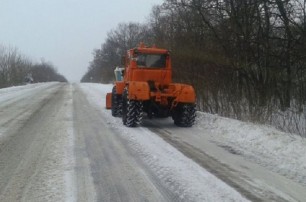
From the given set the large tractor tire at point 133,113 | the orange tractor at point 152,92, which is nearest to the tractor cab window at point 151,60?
the orange tractor at point 152,92

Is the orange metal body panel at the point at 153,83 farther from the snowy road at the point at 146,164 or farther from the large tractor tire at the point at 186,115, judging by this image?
the snowy road at the point at 146,164

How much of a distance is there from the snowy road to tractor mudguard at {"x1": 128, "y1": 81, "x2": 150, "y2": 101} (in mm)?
904

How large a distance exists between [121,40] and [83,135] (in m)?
88.0

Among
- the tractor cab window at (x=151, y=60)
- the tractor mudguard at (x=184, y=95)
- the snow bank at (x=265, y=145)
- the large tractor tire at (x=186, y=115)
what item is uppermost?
the tractor cab window at (x=151, y=60)

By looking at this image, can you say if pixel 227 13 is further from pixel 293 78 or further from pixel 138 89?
pixel 138 89

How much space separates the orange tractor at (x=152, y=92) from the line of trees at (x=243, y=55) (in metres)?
2.48

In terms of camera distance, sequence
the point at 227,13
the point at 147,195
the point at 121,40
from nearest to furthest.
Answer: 1. the point at 147,195
2. the point at 227,13
3. the point at 121,40

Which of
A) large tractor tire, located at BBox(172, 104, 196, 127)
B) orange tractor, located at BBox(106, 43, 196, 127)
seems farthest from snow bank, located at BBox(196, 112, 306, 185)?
orange tractor, located at BBox(106, 43, 196, 127)

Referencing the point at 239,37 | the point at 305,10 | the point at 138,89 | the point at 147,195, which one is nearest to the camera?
the point at 147,195

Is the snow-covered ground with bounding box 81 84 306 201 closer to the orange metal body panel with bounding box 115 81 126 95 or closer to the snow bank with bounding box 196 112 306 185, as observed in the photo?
the snow bank with bounding box 196 112 306 185

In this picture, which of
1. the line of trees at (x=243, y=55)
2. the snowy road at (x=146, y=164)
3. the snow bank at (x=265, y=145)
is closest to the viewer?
the snowy road at (x=146, y=164)

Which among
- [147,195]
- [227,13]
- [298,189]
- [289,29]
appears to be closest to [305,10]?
[289,29]

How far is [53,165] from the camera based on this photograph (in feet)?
25.5

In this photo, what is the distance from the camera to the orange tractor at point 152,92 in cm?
1300
